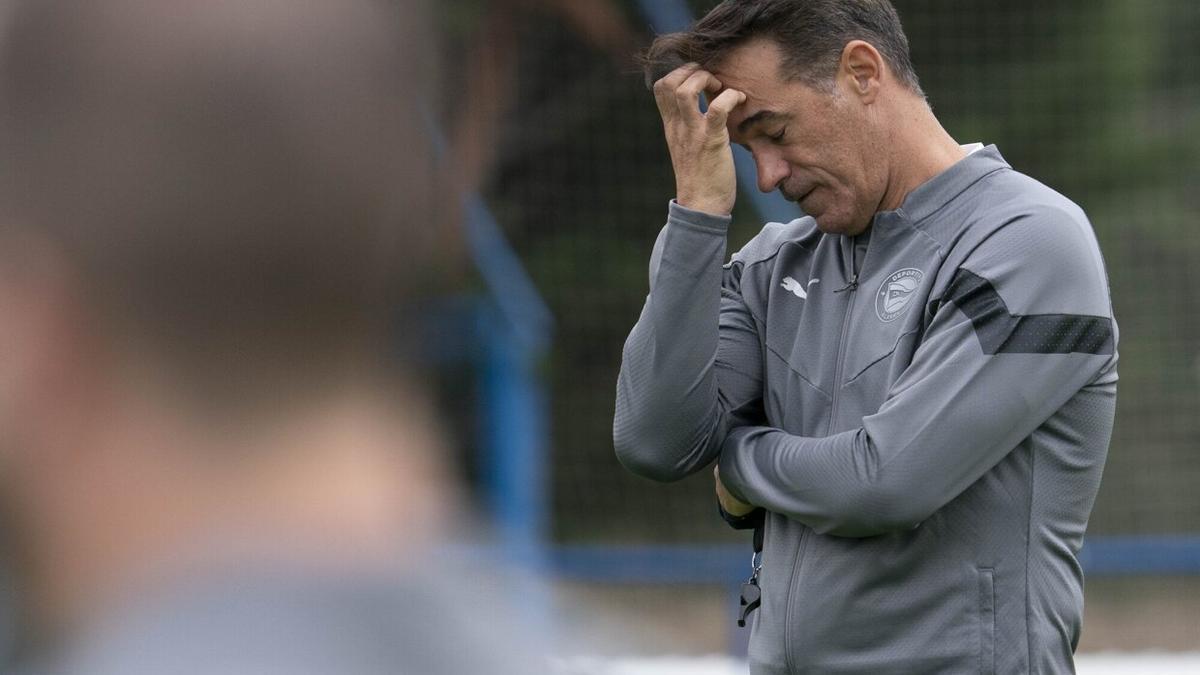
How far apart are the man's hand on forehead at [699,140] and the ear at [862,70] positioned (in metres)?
0.17

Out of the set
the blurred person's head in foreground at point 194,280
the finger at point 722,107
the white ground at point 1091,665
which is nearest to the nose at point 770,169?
the finger at point 722,107

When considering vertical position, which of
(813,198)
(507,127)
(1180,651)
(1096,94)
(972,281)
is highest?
(1096,94)

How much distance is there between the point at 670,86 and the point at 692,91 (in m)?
0.04

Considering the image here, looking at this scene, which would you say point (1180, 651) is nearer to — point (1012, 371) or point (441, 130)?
point (1012, 371)

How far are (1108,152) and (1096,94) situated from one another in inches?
12.6

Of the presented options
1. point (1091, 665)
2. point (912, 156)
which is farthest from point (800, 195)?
point (1091, 665)

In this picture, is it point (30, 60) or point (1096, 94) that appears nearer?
point (30, 60)

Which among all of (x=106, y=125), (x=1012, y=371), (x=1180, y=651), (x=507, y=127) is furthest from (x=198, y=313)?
(x=1180, y=651)

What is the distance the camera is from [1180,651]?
7652 mm

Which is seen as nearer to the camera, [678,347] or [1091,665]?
[678,347]

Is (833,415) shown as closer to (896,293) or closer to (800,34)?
(896,293)

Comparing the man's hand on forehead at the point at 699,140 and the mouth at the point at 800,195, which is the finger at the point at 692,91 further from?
the mouth at the point at 800,195

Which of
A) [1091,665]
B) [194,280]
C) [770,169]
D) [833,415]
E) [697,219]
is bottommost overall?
[1091,665]

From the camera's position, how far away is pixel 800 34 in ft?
7.91
